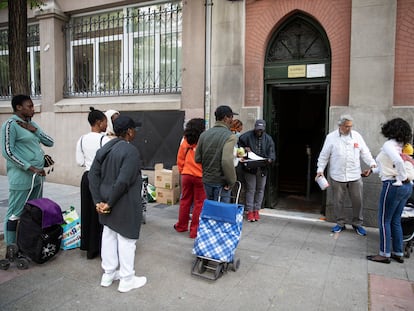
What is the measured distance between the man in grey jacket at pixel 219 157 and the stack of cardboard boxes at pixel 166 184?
8.36 ft

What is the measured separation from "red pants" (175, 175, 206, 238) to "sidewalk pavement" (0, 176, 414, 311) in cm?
19

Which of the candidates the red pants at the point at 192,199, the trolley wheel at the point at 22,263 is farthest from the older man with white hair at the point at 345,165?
the trolley wheel at the point at 22,263

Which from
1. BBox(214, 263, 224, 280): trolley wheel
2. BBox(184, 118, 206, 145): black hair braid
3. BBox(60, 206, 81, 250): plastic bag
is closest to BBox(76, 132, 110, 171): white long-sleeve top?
BBox(60, 206, 81, 250): plastic bag

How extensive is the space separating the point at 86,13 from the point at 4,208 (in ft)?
17.6

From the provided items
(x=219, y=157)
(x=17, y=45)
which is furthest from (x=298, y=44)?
(x=17, y=45)

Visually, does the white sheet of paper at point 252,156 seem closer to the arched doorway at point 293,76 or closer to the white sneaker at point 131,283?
the arched doorway at point 293,76

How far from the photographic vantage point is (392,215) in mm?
4406

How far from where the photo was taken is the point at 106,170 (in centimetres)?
358

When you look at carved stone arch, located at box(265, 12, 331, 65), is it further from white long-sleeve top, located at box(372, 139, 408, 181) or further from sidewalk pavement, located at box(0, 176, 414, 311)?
sidewalk pavement, located at box(0, 176, 414, 311)

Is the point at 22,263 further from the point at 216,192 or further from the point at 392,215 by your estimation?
the point at 392,215

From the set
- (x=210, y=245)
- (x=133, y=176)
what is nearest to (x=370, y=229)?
(x=210, y=245)

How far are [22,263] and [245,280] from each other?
2.61 meters

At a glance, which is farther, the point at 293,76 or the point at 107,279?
the point at 293,76

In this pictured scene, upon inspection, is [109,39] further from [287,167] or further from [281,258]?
[281,258]
